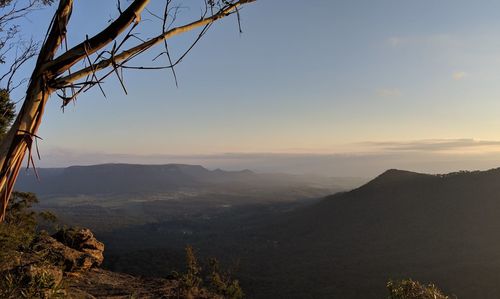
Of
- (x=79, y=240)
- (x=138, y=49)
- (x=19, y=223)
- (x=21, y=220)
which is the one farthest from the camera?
(x=21, y=220)

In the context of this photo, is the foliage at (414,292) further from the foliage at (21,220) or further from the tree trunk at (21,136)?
the tree trunk at (21,136)

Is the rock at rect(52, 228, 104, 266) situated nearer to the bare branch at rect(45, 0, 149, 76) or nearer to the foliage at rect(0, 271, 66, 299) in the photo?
the foliage at rect(0, 271, 66, 299)

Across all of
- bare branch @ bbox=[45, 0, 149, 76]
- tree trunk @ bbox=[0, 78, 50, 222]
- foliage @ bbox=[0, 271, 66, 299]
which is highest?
bare branch @ bbox=[45, 0, 149, 76]

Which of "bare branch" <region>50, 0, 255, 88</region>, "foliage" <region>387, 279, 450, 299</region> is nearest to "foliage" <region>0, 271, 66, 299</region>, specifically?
"bare branch" <region>50, 0, 255, 88</region>

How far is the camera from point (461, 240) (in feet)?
141

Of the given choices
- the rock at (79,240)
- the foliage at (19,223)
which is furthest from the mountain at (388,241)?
the rock at (79,240)

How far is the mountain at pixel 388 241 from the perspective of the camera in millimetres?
30891

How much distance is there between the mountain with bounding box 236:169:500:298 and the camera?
30891 mm

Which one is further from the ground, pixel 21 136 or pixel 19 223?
pixel 21 136

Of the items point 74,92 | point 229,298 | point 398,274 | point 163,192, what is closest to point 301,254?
point 398,274

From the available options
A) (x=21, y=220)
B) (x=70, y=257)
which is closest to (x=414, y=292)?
(x=70, y=257)

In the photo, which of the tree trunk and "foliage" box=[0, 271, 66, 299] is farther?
"foliage" box=[0, 271, 66, 299]

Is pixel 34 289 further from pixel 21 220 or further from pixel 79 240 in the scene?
pixel 21 220

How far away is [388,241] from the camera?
48031 millimetres
